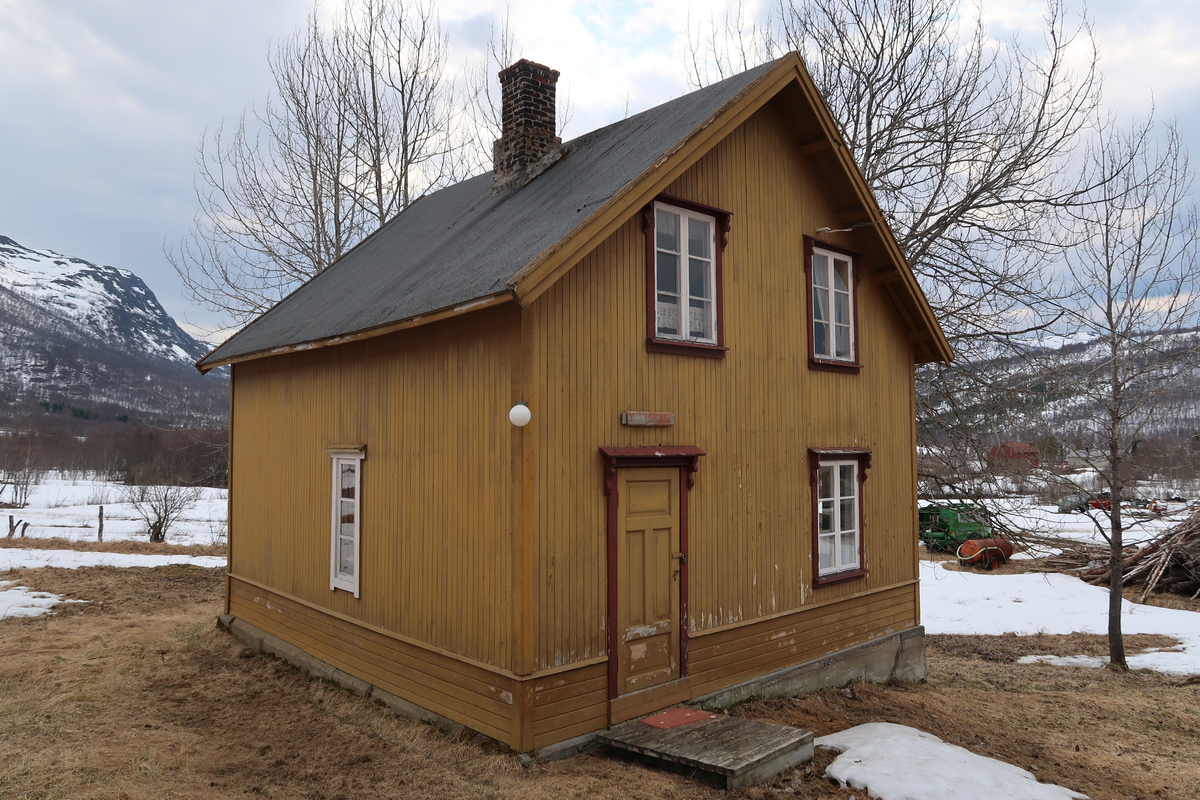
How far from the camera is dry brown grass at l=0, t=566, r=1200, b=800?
645 centimetres

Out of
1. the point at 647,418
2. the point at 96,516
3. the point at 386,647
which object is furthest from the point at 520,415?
the point at 96,516

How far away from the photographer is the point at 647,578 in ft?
25.5

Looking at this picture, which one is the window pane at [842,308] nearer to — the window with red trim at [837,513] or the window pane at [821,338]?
the window pane at [821,338]

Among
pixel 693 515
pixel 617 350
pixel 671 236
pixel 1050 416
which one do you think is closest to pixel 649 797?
pixel 693 515

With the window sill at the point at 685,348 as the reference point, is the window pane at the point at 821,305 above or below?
above

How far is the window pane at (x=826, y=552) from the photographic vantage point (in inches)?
396

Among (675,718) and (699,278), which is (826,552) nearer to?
(675,718)

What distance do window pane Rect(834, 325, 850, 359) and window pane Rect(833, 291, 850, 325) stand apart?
0.08 meters

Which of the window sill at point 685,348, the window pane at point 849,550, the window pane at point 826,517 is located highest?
the window sill at point 685,348

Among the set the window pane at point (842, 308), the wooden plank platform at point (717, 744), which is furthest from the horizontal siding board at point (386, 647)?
the window pane at point (842, 308)

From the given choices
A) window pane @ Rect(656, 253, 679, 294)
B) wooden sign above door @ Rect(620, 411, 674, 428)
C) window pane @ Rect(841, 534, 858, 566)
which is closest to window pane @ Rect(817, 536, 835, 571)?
window pane @ Rect(841, 534, 858, 566)

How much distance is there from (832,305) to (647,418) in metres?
4.03

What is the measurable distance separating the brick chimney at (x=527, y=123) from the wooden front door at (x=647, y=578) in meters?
5.20

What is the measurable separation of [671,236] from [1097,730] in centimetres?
789
